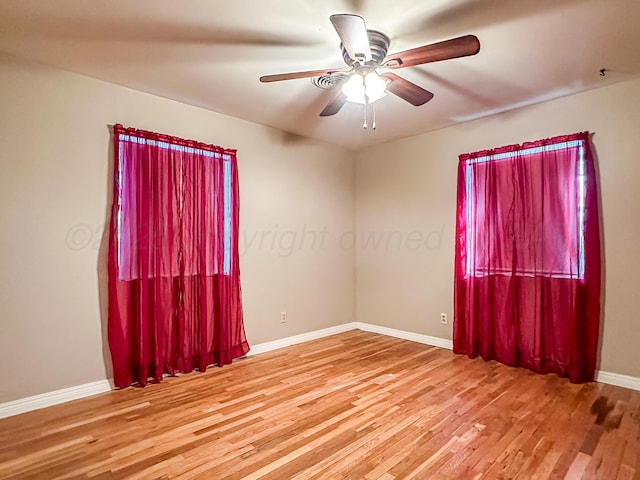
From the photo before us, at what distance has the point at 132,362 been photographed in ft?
10.3

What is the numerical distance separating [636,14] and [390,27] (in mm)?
1445

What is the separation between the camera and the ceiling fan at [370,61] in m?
1.83

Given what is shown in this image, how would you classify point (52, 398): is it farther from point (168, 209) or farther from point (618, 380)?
point (618, 380)

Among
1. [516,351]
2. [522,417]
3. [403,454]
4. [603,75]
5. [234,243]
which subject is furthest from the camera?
[234,243]

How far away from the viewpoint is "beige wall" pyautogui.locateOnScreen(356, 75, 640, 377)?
3055 millimetres

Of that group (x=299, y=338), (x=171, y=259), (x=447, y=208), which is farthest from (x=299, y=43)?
(x=299, y=338)

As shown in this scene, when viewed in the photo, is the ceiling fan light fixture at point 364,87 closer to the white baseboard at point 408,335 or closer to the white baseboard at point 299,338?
the white baseboard at point 299,338

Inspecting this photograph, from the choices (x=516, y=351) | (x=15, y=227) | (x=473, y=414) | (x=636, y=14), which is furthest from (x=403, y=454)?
(x=15, y=227)

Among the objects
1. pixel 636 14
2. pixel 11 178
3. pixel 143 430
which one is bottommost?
A: pixel 143 430

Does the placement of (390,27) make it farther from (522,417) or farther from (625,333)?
(625,333)

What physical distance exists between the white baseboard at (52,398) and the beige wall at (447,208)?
3.32 metres

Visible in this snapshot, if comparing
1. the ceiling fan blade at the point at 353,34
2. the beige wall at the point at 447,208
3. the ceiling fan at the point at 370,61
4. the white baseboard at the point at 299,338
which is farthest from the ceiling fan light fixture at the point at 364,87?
the white baseboard at the point at 299,338

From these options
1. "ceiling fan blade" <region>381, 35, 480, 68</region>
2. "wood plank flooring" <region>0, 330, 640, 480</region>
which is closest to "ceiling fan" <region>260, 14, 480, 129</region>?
"ceiling fan blade" <region>381, 35, 480, 68</region>

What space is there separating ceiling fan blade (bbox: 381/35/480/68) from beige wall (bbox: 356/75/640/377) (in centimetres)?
209
